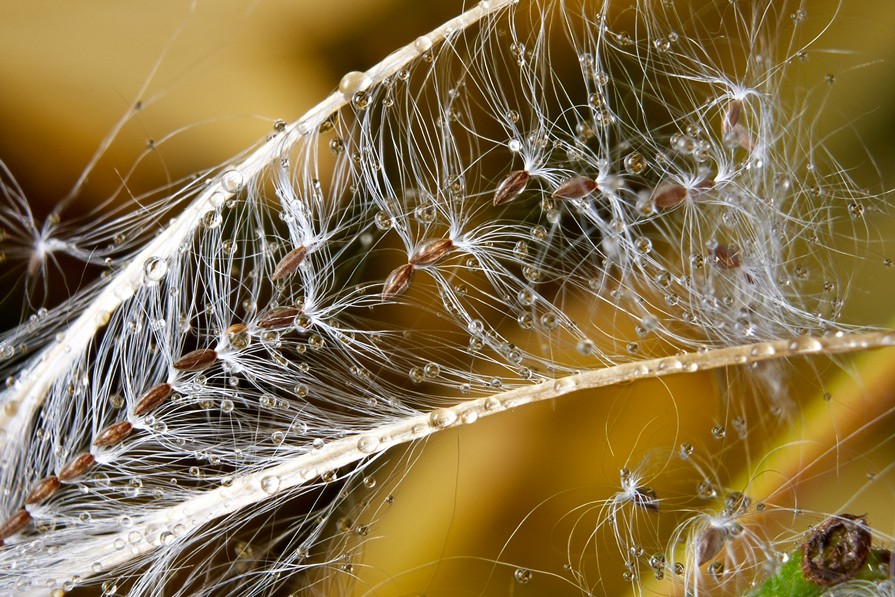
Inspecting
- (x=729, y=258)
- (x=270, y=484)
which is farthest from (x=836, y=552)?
(x=270, y=484)

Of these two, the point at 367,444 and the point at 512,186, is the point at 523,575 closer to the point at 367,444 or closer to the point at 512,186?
the point at 367,444

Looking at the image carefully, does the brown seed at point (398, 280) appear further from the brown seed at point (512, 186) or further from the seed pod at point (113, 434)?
the seed pod at point (113, 434)

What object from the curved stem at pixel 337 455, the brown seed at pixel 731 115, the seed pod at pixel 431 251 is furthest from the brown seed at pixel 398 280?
the brown seed at pixel 731 115

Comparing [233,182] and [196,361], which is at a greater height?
[233,182]

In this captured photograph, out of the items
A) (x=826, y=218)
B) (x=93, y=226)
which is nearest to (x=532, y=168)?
(x=826, y=218)

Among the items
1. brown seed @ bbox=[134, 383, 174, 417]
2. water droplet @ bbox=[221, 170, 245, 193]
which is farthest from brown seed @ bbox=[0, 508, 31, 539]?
water droplet @ bbox=[221, 170, 245, 193]

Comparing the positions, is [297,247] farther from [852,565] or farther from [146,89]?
[852,565]
